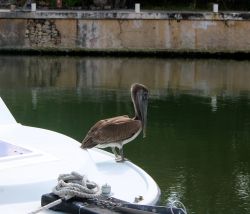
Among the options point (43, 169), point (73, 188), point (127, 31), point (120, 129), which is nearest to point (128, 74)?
point (127, 31)

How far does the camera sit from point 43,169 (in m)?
4.47

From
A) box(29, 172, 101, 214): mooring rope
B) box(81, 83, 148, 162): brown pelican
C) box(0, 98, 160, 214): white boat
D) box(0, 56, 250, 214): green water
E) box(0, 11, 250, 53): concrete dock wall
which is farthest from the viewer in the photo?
box(0, 11, 250, 53): concrete dock wall

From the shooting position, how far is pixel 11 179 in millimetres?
4254

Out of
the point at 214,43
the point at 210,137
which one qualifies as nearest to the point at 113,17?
the point at 214,43

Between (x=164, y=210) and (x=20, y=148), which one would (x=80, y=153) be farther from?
(x=164, y=210)

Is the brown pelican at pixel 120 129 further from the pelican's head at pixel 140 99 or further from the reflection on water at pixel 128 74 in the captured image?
the reflection on water at pixel 128 74

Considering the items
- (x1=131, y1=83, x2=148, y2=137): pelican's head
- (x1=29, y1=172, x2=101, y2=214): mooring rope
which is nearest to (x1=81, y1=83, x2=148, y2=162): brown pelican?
(x1=131, y1=83, x2=148, y2=137): pelican's head

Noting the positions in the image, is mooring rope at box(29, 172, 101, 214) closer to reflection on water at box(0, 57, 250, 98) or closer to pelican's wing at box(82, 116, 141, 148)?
pelican's wing at box(82, 116, 141, 148)

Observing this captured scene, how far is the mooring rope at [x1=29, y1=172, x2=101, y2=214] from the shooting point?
160 inches

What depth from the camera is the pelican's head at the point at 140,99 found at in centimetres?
595

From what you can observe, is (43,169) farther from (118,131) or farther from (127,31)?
(127,31)

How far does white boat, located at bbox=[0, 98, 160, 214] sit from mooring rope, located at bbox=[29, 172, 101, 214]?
114mm

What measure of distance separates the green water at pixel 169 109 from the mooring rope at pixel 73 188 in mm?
3687

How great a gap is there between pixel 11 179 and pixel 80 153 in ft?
2.79
